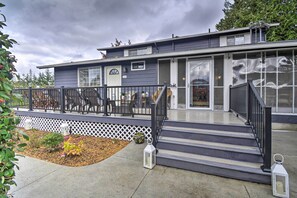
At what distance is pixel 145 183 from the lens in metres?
2.61

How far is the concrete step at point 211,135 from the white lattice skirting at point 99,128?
3.57 ft

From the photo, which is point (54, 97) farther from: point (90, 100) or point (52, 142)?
point (52, 142)

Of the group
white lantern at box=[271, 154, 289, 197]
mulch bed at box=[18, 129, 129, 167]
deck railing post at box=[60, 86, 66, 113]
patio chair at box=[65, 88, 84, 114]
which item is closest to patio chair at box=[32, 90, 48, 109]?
deck railing post at box=[60, 86, 66, 113]

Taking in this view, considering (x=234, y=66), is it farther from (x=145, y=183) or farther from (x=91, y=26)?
(x=91, y=26)

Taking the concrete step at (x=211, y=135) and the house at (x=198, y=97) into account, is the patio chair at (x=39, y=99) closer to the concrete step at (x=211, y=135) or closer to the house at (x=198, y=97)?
the house at (x=198, y=97)

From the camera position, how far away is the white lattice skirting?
4.89m

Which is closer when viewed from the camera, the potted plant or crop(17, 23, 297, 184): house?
crop(17, 23, 297, 184): house

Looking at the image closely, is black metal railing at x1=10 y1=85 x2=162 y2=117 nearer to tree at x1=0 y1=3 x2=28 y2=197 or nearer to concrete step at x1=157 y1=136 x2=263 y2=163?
concrete step at x1=157 y1=136 x2=263 y2=163

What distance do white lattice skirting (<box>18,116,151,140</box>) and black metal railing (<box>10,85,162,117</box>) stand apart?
44 centimetres

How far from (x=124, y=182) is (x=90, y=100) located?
3.52 m

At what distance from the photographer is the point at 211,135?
133 inches

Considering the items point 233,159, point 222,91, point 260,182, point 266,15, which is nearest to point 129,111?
point 233,159

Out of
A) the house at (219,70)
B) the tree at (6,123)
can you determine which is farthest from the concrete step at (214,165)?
the house at (219,70)

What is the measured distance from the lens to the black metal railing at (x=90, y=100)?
5031 mm
